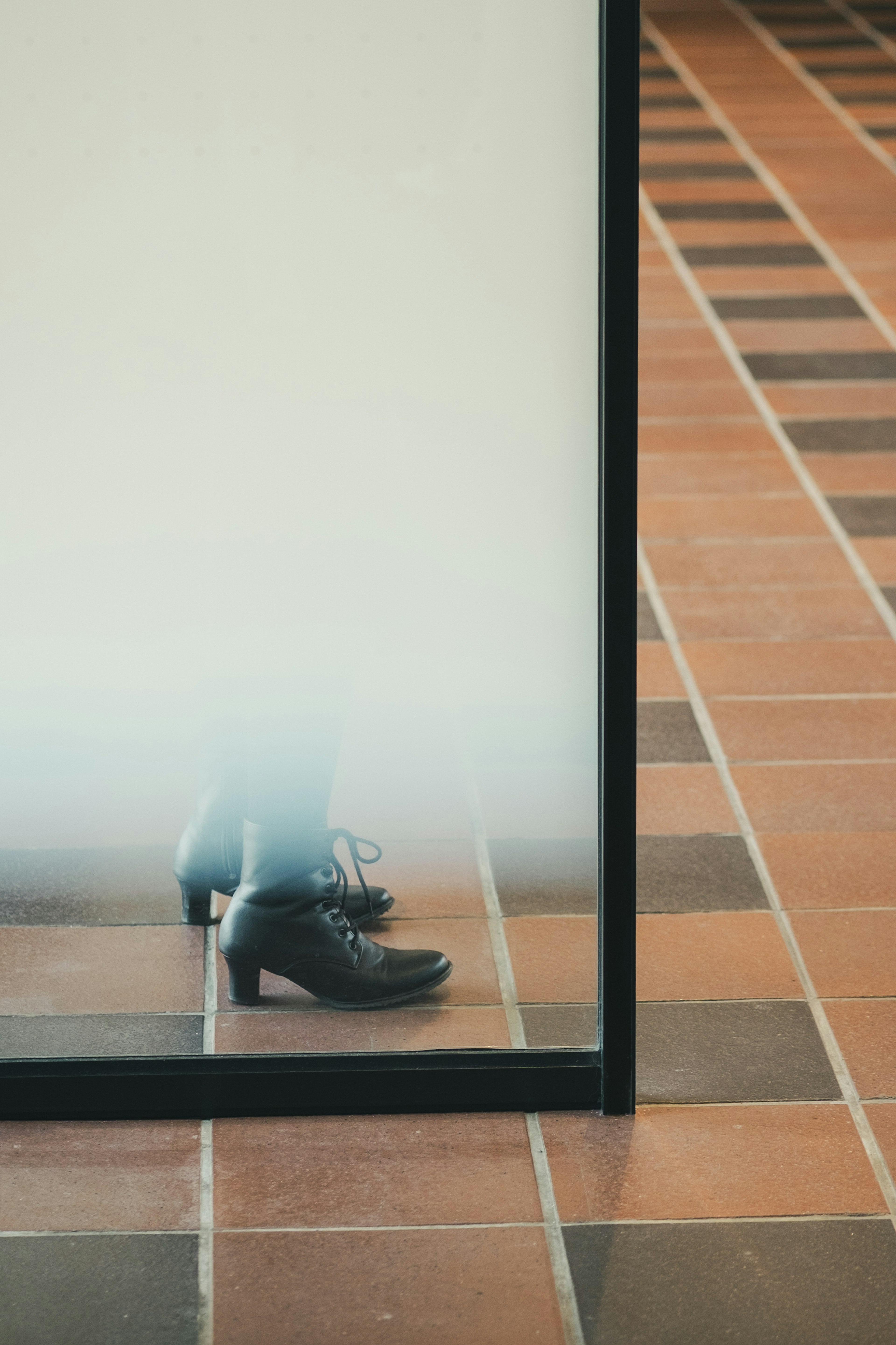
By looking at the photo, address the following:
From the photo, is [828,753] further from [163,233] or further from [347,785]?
[163,233]

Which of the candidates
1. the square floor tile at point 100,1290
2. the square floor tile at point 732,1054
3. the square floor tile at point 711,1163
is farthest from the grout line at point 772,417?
the square floor tile at point 100,1290

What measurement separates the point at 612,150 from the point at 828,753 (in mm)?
1367

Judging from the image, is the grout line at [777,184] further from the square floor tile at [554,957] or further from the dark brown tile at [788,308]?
the square floor tile at [554,957]

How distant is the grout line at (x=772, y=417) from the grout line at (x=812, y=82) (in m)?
1.11

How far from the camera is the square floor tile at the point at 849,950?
1.77 m

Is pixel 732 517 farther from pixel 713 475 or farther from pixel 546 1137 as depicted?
pixel 546 1137

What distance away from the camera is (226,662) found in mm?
1373

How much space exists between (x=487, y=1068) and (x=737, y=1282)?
338 millimetres

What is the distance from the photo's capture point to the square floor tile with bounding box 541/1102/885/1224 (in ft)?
4.67

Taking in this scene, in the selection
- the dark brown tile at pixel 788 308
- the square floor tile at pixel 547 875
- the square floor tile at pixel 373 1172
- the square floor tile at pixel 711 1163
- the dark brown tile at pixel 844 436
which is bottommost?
the square floor tile at pixel 711 1163

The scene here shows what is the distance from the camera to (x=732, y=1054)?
5.39ft

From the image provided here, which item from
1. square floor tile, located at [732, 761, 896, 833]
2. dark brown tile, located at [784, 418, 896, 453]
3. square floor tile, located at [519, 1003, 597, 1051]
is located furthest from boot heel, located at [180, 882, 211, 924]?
dark brown tile, located at [784, 418, 896, 453]

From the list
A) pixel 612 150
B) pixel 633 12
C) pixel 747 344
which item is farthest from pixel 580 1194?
pixel 747 344

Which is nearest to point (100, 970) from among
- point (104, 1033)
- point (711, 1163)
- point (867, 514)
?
point (104, 1033)
